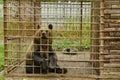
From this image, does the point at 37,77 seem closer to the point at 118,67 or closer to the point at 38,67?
the point at 38,67

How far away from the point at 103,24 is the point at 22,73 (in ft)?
7.07

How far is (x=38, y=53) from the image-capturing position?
25.2ft

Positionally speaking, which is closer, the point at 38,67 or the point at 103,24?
the point at 103,24

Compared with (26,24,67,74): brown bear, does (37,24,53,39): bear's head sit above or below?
above

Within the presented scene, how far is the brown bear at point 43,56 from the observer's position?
24.7ft

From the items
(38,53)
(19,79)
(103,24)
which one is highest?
(103,24)

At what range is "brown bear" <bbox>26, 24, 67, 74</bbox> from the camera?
752 centimetres

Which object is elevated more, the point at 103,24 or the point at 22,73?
the point at 103,24

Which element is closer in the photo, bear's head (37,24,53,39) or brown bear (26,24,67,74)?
brown bear (26,24,67,74)

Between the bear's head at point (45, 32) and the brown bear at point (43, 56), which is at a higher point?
the bear's head at point (45, 32)

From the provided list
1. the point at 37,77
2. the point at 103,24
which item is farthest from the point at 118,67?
the point at 37,77

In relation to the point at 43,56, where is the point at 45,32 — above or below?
above

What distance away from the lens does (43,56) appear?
784 cm

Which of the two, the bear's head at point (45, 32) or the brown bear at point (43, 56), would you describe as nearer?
the brown bear at point (43, 56)
